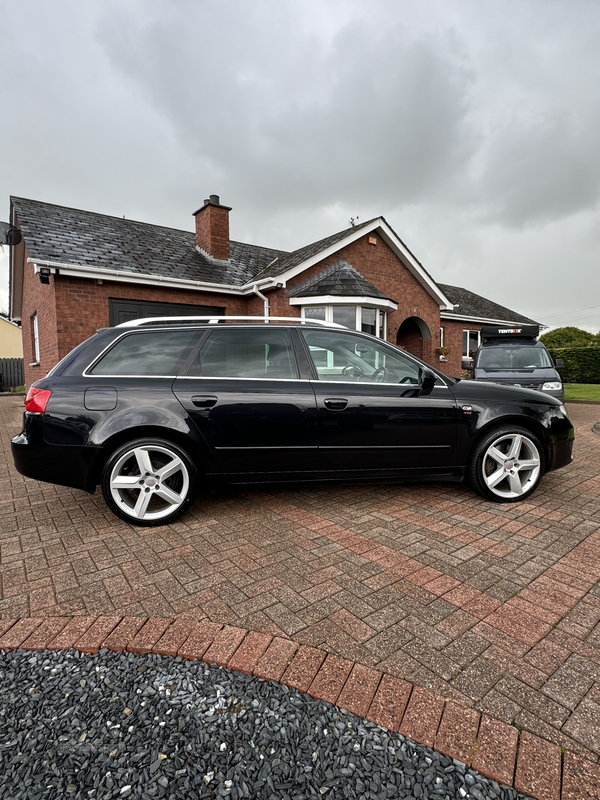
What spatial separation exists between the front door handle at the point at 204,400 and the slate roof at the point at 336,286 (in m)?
8.31

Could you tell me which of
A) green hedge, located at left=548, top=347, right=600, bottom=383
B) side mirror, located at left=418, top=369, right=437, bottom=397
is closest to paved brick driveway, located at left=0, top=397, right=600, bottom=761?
side mirror, located at left=418, top=369, right=437, bottom=397

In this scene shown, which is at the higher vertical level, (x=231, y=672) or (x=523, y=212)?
(x=523, y=212)

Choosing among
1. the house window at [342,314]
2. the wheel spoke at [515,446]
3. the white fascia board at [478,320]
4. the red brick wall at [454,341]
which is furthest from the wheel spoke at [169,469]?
the white fascia board at [478,320]

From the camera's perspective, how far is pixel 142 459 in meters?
3.25

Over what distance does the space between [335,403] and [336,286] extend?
8410mm

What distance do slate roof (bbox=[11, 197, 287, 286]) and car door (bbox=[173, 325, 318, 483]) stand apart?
7.45 meters

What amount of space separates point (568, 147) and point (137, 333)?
50.1 feet

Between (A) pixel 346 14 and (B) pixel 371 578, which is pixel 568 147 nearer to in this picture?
(A) pixel 346 14

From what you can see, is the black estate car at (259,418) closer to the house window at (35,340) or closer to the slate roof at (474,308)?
the house window at (35,340)

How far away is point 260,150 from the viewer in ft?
45.0

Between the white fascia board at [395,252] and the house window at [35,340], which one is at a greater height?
the white fascia board at [395,252]

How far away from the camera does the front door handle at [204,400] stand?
11.0 ft

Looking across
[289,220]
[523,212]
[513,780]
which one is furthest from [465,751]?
[523,212]

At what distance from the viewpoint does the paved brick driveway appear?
1.77m
